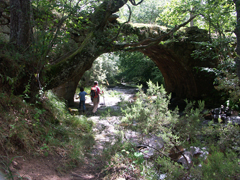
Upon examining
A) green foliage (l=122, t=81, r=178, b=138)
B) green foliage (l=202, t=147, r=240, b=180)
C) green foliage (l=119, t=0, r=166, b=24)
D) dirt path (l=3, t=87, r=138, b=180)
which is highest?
green foliage (l=119, t=0, r=166, b=24)

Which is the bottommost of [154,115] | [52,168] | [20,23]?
[52,168]

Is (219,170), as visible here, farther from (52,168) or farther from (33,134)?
(33,134)

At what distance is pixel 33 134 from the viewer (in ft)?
11.3

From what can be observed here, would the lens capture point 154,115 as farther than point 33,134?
Yes

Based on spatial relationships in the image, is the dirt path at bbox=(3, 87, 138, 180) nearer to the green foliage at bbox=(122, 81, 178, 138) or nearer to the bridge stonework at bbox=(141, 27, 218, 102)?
the green foliage at bbox=(122, 81, 178, 138)

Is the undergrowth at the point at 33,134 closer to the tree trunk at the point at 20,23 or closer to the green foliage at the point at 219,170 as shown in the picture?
the tree trunk at the point at 20,23

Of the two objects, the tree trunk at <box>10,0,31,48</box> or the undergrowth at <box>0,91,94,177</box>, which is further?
the tree trunk at <box>10,0,31,48</box>

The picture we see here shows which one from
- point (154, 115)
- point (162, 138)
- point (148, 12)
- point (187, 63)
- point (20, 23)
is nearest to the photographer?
point (162, 138)

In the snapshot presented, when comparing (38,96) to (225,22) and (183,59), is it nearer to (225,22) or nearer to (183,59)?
(225,22)

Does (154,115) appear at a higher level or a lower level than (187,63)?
lower

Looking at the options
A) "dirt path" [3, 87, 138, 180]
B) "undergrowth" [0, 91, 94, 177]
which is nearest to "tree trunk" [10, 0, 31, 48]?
"undergrowth" [0, 91, 94, 177]

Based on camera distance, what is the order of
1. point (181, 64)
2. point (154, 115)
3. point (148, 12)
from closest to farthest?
point (154, 115) → point (181, 64) → point (148, 12)

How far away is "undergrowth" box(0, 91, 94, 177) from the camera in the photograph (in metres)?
2.91

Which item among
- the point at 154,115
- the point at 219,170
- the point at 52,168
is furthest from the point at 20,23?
the point at 219,170
